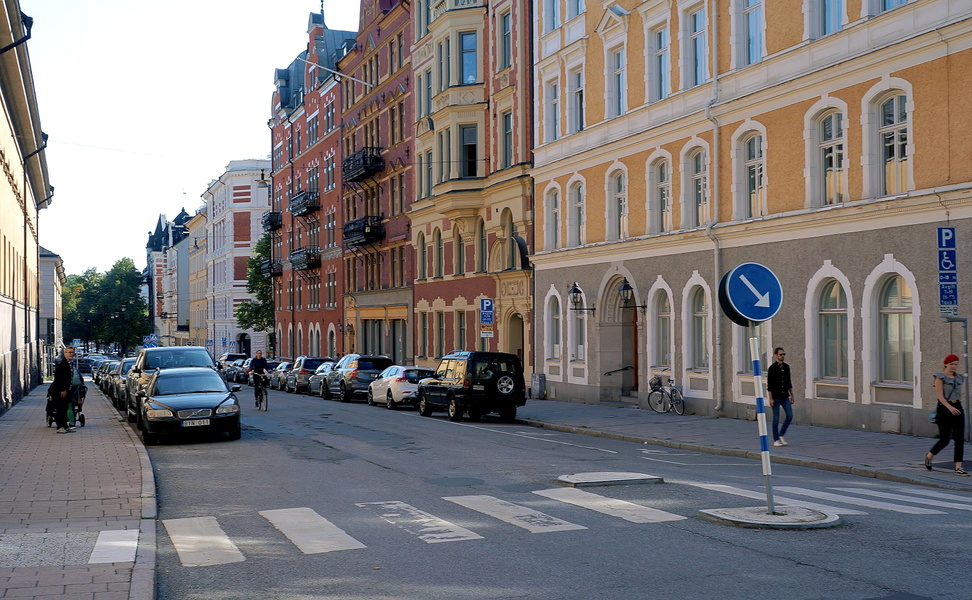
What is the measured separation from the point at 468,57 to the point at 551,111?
27.3 ft

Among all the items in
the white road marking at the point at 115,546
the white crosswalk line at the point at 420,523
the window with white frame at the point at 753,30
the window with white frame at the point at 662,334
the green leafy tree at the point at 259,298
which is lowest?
the white crosswalk line at the point at 420,523

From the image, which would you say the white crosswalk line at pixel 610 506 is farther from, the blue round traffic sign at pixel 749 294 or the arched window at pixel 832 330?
the arched window at pixel 832 330

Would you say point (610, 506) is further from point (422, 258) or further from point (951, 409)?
point (422, 258)

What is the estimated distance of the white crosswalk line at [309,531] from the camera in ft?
30.1

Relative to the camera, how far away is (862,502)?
37.1 ft

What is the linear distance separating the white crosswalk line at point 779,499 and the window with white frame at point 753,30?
13.7 m

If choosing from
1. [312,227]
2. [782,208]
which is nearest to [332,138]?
[312,227]

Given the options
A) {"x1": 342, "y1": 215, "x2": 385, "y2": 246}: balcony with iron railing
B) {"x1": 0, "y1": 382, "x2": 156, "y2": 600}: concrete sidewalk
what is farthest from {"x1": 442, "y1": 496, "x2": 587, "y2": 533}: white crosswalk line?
{"x1": 342, "y1": 215, "x2": 385, "y2": 246}: balcony with iron railing

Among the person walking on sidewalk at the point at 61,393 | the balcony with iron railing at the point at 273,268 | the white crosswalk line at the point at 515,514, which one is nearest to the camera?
the white crosswalk line at the point at 515,514

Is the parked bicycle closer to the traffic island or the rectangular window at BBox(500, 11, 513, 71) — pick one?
the rectangular window at BBox(500, 11, 513, 71)

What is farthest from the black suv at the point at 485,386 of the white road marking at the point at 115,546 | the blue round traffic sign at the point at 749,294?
the white road marking at the point at 115,546

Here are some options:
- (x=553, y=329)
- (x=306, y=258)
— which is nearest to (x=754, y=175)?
(x=553, y=329)

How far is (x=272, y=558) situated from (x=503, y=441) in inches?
446

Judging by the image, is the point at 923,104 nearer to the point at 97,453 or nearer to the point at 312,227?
the point at 97,453
